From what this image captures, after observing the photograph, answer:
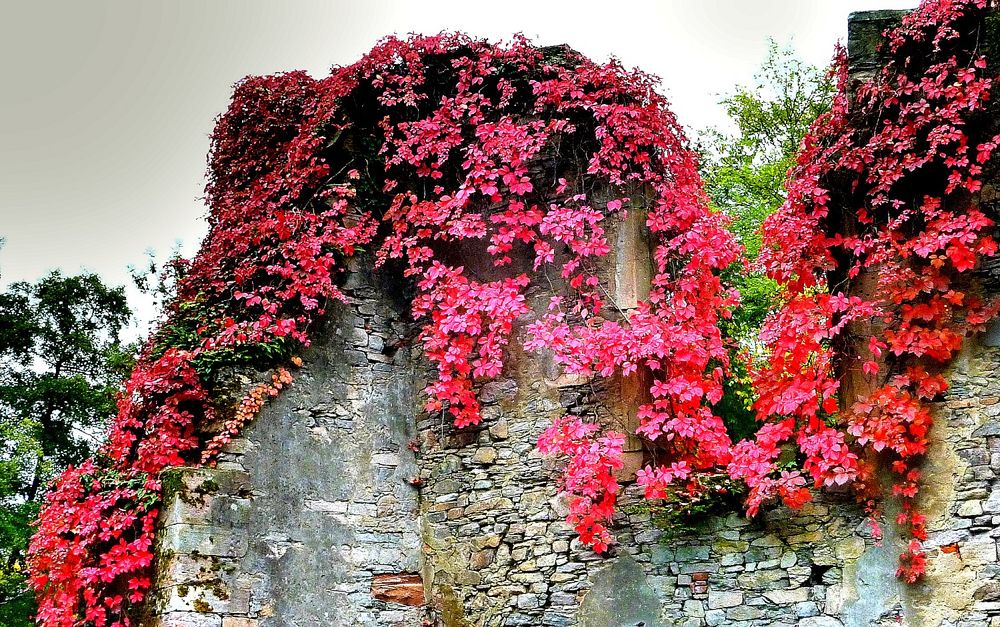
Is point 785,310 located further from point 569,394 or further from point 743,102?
point 743,102

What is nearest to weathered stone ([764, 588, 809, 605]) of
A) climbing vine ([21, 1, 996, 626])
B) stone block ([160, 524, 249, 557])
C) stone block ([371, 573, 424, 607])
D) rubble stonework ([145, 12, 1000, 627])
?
rubble stonework ([145, 12, 1000, 627])

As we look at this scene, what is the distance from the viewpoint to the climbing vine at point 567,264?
18.7 feet

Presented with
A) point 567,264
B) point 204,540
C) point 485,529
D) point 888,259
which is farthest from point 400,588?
point 888,259

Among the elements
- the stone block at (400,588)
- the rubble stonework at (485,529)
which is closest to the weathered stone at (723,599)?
the rubble stonework at (485,529)

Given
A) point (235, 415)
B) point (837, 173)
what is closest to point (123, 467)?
point (235, 415)

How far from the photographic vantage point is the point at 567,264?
6.84m

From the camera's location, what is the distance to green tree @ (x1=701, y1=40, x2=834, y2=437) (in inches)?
525

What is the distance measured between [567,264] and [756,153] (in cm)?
981

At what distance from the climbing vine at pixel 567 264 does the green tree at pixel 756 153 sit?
6.42 meters

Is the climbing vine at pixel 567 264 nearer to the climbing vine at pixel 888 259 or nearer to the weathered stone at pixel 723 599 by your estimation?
the climbing vine at pixel 888 259

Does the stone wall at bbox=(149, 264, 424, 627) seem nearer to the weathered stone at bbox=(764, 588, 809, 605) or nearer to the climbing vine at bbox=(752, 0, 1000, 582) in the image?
the weathered stone at bbox=(764, 588, 809, 605)

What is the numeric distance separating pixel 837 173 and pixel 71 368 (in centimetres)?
1428

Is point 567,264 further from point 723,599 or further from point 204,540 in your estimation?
point 204,540

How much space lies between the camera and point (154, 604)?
238 inches
